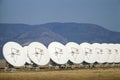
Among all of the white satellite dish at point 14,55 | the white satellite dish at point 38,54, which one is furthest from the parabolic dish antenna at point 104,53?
the white satellite dish at point 14,55

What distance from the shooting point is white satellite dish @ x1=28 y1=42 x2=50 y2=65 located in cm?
1694

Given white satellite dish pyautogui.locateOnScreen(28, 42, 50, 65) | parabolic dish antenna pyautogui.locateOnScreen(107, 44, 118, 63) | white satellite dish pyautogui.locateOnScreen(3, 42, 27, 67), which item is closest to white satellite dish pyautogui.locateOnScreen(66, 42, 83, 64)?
white satellite dish pyautogui.locateOnScreen(28, 42, 50, 65)

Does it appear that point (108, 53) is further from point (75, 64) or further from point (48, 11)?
point (48, 11)

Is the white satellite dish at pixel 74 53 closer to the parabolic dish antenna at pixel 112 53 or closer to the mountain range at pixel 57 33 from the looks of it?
the mountain range at pixel 57 33

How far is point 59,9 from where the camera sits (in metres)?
22.4

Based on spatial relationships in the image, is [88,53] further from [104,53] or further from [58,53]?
[58,53]

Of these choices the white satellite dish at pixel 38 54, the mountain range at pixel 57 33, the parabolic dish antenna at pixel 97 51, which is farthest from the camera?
the parabolic dish antenna at pixel 97 51

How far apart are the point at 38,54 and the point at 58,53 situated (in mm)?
1669

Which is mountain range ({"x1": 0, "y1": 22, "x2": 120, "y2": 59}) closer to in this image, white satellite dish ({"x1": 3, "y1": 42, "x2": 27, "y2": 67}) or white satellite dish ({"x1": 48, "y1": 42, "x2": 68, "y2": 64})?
white satellite dish ({"x1": 48, "y1": 42, "x2": 68, "y2": 64})

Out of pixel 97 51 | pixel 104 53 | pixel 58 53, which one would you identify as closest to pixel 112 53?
pixel 104 53

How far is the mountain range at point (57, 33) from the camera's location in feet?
66.4

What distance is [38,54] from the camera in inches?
674

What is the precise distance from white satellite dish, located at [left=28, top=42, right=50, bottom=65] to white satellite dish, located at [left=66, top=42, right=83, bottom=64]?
1983 millimetres

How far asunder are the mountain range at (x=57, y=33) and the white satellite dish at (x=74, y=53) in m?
2.35
